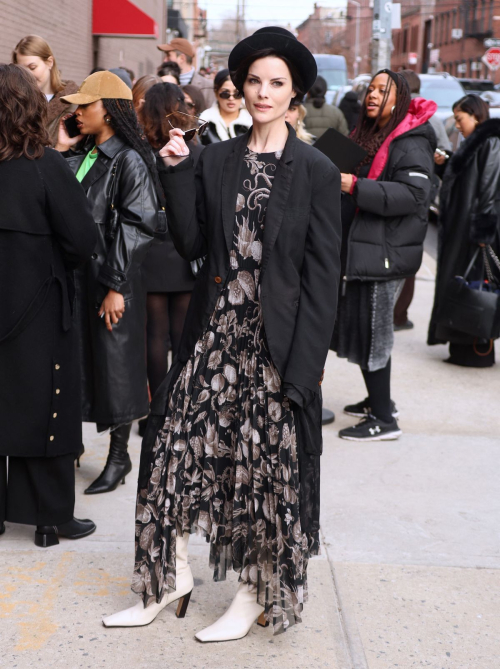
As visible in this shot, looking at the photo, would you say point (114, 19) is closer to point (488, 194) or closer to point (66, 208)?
point (488, 194)

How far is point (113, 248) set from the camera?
3998 millimetres

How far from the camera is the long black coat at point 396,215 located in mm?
4680

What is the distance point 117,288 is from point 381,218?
5.44 ft

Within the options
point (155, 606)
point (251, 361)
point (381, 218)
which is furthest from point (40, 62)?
point (155, 606)

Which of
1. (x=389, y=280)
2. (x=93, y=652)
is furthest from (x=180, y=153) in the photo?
(x=389, y=280)

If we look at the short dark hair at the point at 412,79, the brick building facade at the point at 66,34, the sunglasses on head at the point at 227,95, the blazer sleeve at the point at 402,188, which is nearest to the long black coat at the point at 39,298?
the blazer sleeve at the point at 402,188

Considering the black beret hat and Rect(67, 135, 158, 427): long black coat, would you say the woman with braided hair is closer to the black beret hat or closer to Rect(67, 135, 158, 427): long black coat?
Rect(67, 135, 158, 427): long black coat

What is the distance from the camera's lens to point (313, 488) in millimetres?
2959

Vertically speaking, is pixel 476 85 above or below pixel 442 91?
above

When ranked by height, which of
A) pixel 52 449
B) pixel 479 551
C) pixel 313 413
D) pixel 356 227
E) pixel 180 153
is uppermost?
pixel 180 153

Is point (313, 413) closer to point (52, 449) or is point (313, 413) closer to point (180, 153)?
point (180, 153)

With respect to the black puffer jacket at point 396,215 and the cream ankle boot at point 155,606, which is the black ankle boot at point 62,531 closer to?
the cream ankle boot at point 155,606

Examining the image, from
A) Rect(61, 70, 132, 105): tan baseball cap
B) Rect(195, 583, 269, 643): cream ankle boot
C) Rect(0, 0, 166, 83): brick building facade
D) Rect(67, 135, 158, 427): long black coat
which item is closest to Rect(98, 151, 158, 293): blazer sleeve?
Rect(67, 135, 158, 427): long black coat

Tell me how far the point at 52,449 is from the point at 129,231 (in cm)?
111
